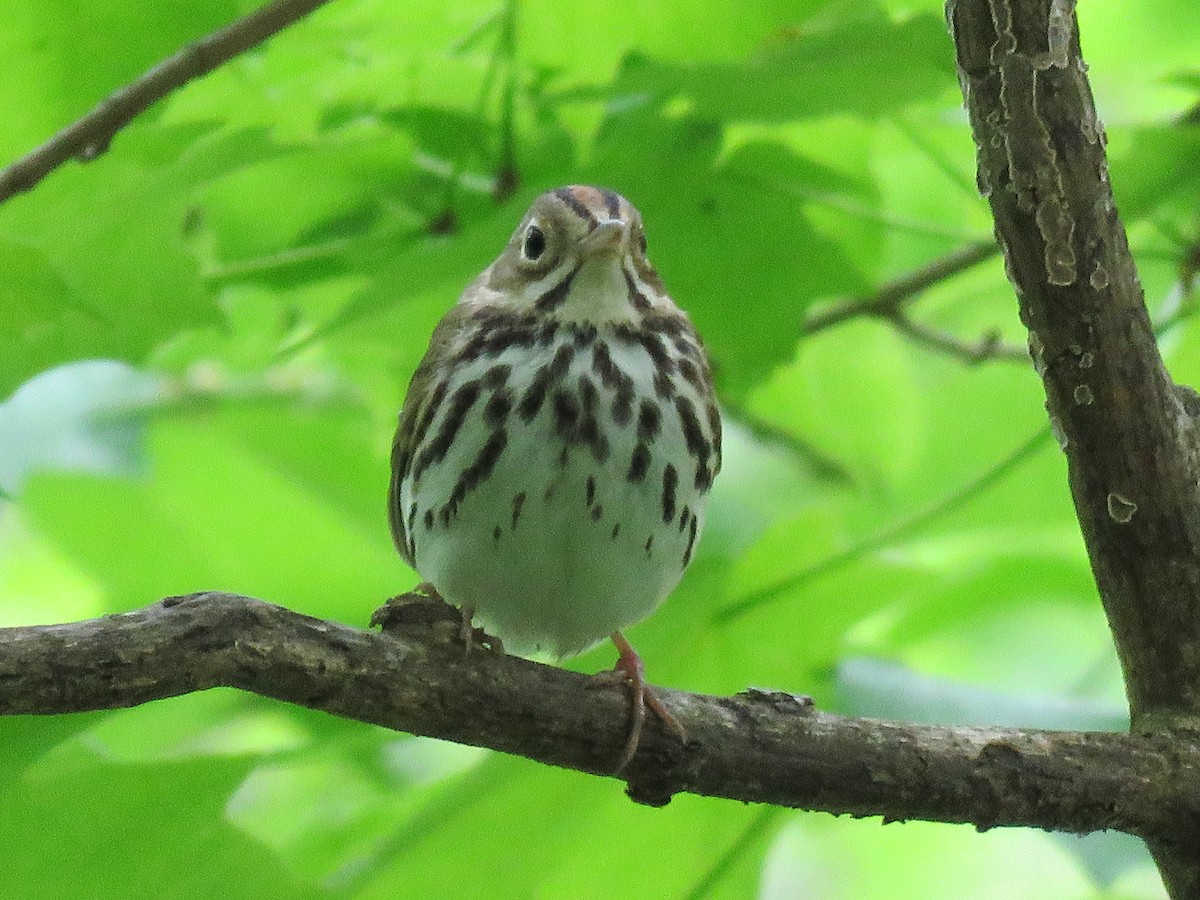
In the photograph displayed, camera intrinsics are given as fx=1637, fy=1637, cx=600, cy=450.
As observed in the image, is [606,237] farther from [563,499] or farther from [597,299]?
[563,499]

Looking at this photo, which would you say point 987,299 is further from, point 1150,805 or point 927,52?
point 1150,805

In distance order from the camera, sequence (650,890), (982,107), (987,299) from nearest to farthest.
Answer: (982,107), (650,890), (987,299)

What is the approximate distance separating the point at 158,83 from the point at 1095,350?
658 millimetres

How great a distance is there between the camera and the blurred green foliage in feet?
3.95

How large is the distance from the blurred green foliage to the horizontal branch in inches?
5.5

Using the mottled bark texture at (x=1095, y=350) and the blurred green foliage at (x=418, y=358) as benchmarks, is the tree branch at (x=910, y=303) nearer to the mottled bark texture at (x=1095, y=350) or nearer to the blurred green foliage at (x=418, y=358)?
the blurred green foliage at (x=418, y=358)

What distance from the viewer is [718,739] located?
112cm

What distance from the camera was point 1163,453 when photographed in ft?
3.80

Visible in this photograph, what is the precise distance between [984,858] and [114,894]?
1.36m

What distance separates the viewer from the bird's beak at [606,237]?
130 centimetres

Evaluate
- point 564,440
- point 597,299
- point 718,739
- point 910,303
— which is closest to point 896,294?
point 910,303

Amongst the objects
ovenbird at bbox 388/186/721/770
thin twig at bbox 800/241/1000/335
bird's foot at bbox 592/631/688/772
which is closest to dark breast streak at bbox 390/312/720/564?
ovenbird at bbox 388/186/721/770

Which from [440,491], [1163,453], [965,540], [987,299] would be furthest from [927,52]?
[965,540]

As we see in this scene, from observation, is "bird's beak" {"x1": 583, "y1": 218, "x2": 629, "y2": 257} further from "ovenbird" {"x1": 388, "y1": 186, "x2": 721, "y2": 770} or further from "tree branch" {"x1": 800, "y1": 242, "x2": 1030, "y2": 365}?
"tree branch" {"x1": 800, "y1": 242, "x2": 1030, "y2": 365}
